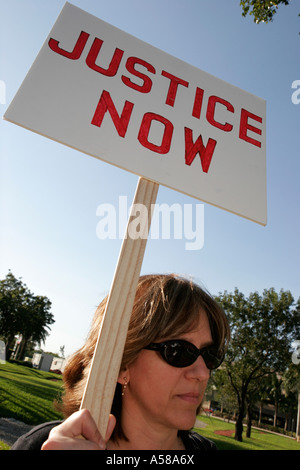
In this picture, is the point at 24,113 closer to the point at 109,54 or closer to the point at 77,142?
the point at 77,142

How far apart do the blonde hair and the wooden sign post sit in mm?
473

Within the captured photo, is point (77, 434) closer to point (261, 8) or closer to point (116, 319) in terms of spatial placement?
point (116, 319)

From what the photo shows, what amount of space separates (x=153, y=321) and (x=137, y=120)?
3.30 feet

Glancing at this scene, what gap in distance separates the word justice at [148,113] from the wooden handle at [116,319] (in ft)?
0.94

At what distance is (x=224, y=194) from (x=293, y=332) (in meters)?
23.4

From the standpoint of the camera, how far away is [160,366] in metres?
1.52

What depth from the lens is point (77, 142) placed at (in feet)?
4.57

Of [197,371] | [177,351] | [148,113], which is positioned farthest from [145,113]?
[197,371]

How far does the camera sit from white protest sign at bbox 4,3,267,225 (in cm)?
143

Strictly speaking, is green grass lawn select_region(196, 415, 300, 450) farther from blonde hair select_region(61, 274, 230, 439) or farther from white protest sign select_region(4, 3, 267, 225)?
white protest sign select_region(4, 3, 267, 225)

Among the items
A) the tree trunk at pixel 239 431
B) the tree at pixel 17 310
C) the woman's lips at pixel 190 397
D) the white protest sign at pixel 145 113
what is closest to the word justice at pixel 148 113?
the white protest sign at pixel 145 113

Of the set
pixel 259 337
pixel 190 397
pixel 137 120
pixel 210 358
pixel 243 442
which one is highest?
pixel 259 337

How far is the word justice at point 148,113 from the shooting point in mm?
1505
